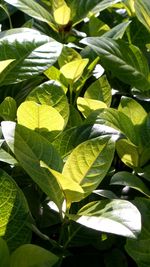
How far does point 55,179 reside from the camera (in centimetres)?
85

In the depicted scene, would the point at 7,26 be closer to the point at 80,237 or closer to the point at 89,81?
the point at 89,81

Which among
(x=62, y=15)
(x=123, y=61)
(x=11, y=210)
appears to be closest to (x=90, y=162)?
(x=11, y=210)

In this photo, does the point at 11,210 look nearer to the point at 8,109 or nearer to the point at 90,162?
the point at 90,162

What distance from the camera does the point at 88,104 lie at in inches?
42.5

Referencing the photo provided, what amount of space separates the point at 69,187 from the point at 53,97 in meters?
0.23

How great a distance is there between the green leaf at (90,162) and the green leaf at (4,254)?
0.51 ft

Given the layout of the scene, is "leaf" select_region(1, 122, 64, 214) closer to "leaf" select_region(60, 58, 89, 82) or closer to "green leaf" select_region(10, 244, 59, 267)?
"green leaf" select_region(10, 244, 59, 267)

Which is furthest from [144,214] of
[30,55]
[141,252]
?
[30,55]

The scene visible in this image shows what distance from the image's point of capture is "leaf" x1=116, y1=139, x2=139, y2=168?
1.04m

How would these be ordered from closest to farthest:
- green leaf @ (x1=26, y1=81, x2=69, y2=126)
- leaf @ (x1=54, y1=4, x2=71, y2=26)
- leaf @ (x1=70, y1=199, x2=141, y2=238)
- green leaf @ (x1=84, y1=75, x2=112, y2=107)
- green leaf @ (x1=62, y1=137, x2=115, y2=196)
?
1. leaf @ (x1=70, y1=199, x2=141, y2=238)
2. green leaf @ (x1=62, y1=137, x2=115, y2=196)
3. green leaf @ (x1=26, y1=81, x2=69, y2=126)
4. green leaf @ (x1=84, y1=75, x2=112, y2=107)
5. leaf @ (x1=54, y1=4, x2=71, y2=26)

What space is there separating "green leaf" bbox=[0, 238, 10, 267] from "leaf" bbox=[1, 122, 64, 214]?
0.11 metres

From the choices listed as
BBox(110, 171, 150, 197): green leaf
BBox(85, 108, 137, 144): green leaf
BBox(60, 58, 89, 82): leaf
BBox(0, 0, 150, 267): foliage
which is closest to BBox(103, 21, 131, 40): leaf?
BBox(0, 0, 150, 267): foliage

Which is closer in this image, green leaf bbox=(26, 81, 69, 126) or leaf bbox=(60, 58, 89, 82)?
green leaf bbox=(26, 81, 69, 126)

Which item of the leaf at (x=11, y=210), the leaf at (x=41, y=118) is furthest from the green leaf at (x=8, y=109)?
the leaf at (x=11, y=210)
